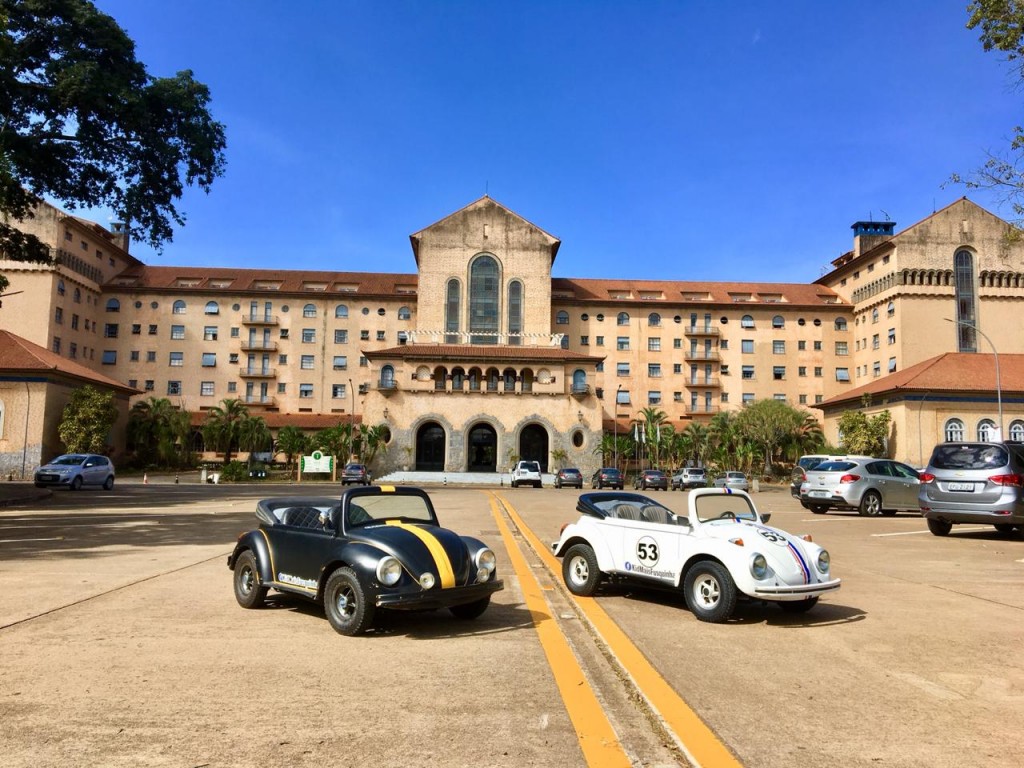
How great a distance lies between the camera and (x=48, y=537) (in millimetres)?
13531

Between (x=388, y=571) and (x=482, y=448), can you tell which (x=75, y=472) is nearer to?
(x=388, y=571)

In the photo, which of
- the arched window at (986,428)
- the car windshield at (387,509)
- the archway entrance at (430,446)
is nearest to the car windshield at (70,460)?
the car windshield at (387,509)

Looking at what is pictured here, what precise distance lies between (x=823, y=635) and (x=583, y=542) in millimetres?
2711

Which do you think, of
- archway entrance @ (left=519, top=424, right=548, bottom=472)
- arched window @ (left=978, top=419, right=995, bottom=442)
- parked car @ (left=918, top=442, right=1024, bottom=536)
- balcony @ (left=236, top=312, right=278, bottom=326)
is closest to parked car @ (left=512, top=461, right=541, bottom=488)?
archway entrance @ (left=519, top=424, right=548, bottom=472)

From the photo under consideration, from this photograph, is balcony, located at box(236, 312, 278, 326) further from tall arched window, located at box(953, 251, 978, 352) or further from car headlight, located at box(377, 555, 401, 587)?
car headlight, located at box(377, 555, 401, 587)

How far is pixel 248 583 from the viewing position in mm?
7379

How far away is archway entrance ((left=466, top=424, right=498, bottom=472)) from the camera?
6147 cm

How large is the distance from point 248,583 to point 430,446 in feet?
179

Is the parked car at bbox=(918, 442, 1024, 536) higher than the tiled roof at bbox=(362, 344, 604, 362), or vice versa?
the tiled roof at bbox=(362, 344, 604, 362)

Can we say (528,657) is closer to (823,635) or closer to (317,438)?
(823,635)

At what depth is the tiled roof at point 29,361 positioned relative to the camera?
44062mm

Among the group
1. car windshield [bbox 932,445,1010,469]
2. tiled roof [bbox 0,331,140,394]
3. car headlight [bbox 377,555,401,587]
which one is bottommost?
car headlight [bbox 377,555,401,587]

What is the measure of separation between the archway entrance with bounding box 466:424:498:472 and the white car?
52897mm

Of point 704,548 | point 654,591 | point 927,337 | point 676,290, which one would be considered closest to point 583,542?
point 654,591
